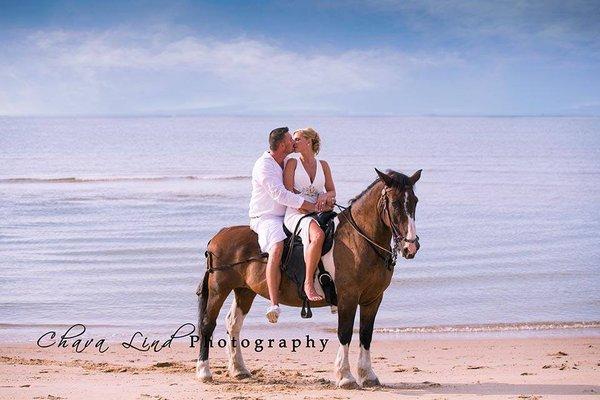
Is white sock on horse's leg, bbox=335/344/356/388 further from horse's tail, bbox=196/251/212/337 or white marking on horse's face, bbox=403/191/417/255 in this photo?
horse's tail, bbox=196/251/212/337

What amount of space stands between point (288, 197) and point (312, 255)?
1.96ft

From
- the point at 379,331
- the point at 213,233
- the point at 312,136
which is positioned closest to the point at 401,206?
the point at 312,136

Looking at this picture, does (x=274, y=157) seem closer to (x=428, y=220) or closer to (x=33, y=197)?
(x=428, y=220)

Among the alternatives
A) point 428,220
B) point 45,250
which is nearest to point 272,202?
point 45,250

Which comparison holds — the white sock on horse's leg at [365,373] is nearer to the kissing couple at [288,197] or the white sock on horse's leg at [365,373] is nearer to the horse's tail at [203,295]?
the kissing couple at [288,197]

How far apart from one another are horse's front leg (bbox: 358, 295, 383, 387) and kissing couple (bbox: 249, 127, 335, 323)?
51cm

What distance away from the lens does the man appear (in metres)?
10.4

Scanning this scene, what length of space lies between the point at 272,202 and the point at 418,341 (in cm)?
356

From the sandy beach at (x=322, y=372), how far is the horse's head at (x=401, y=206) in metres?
1.47

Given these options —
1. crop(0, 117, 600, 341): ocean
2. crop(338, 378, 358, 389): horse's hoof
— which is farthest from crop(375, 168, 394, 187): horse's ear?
crop(0, 117, 600, 341): ocean

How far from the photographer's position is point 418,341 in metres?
13.4

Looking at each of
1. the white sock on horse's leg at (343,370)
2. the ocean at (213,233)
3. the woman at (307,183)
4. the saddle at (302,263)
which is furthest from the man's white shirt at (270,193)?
the ocean at (213,233)

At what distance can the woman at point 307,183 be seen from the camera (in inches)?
408

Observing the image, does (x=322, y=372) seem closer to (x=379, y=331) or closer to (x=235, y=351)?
(x=235, y=351)
